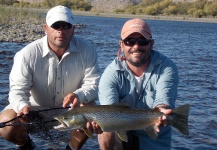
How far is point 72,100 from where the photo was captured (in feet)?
18.7

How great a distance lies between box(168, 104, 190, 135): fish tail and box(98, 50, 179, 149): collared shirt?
1.19 feet

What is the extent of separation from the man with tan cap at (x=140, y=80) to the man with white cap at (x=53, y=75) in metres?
0.73

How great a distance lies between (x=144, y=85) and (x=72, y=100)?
1.08m

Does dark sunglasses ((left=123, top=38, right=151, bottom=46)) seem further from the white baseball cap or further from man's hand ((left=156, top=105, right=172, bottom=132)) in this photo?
the white baseball cap

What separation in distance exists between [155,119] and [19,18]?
1293 inches

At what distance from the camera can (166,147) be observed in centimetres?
520

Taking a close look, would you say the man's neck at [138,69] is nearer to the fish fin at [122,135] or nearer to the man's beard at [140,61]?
the man's beard at [140,61]

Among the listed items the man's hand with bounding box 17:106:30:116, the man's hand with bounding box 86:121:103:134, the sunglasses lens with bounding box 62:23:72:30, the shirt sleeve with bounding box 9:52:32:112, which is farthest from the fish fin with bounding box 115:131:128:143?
the sunglasses lens with bounding box 62:23:72:30

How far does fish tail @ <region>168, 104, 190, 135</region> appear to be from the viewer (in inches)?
183

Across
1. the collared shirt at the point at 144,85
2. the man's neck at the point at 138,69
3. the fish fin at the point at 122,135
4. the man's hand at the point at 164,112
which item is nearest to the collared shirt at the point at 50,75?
the collared shirt at the point at 144,85

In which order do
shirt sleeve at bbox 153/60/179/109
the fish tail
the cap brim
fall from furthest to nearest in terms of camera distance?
the cap brim < shirt sleeve at bbox 153/60/179/109 < the fish tail

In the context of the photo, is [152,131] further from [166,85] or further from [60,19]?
[60,19]

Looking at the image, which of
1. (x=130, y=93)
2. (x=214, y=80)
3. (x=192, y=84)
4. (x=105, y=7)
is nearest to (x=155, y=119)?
(x=130, y=93)

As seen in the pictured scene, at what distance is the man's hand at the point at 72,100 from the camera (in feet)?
18.5
